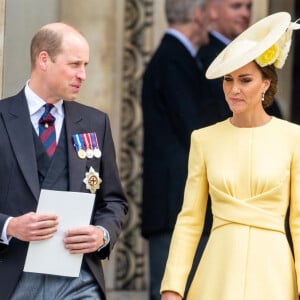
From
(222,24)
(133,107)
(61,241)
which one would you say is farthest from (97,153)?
(133,107)

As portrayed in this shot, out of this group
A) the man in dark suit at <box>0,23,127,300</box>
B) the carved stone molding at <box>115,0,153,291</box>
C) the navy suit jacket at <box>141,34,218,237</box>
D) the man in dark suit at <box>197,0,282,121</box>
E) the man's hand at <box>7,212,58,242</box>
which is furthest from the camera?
the carved stone molding at <box>115,0,153,291</box>

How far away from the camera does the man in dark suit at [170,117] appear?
357 inches

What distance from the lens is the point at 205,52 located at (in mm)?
9180

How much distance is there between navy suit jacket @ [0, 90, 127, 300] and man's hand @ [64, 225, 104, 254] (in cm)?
13

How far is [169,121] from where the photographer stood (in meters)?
9.09

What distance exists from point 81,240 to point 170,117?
12.2 feet

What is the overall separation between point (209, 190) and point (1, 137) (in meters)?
0.95

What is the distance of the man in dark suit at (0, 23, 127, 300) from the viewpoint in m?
5.49

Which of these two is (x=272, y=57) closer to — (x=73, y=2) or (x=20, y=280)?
(x=20, y=280)

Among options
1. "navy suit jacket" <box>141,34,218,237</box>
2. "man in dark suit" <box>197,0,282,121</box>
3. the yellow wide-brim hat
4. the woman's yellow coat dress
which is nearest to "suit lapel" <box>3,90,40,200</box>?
the woman's yellow coat dress

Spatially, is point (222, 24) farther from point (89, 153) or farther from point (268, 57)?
point (89, 153)

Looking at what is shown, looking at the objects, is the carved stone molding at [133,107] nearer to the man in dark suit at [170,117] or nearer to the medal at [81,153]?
the man in dark suit at [170,117]

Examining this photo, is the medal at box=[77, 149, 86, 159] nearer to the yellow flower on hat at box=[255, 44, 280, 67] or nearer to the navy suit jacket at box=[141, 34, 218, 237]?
the yellow flower on hat at box=[255, 44, 280, 67]

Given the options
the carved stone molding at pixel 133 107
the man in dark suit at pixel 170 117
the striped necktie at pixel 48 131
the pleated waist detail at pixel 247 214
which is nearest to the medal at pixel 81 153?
the striped necktie at pixel 48 131
